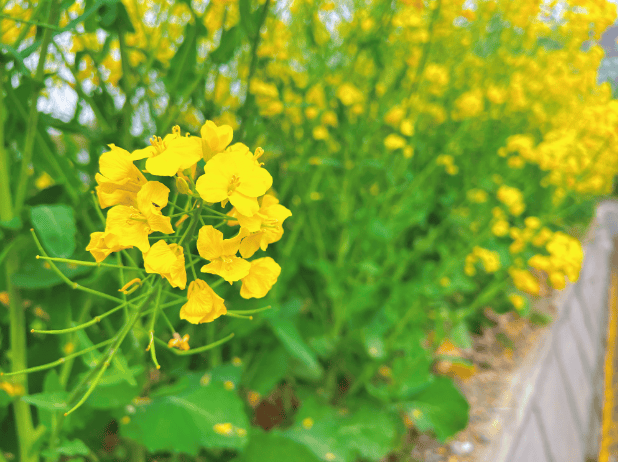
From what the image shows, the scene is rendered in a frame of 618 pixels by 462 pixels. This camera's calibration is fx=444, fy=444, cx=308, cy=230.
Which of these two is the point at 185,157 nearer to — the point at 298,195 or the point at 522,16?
the point at 298,195

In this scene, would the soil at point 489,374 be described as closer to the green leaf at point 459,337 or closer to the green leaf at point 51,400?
the green leaf at point 459,337

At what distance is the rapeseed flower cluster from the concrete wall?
133 centimetres

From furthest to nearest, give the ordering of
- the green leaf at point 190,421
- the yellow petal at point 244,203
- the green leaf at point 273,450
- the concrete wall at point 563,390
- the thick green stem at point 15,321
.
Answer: the concrete wall at point 563,390
the green leaf at point 273,450
the green leaf at point 190,421
the thick green stem at point 15,321
the yellow petal at point 244,203

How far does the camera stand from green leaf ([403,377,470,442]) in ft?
4.30

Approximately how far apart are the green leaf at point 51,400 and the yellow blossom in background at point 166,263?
1.00 ft

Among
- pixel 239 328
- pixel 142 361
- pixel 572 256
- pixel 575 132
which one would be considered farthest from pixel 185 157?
pixel 575 132

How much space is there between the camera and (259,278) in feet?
1.34

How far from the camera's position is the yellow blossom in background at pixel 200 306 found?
0.38 meters

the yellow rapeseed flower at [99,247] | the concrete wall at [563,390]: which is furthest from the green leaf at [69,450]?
the concrete wall at [563,390]

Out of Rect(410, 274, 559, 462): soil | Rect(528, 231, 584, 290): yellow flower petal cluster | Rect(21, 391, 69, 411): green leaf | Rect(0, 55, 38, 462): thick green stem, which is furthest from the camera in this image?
Rect(410, 274, 559, 462): soil

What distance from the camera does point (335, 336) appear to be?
4.51 ft

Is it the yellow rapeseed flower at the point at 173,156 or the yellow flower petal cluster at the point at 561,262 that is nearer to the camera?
the yellow rapeseed flower at the point at 173,156

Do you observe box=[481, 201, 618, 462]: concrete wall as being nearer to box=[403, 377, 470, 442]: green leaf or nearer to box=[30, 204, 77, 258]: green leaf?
box=[403, 377, 470, 442]: green leaf

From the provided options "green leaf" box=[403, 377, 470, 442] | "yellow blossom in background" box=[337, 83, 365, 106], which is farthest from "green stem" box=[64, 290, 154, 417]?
"green leaf" box=[403, 377, 470, 442]
